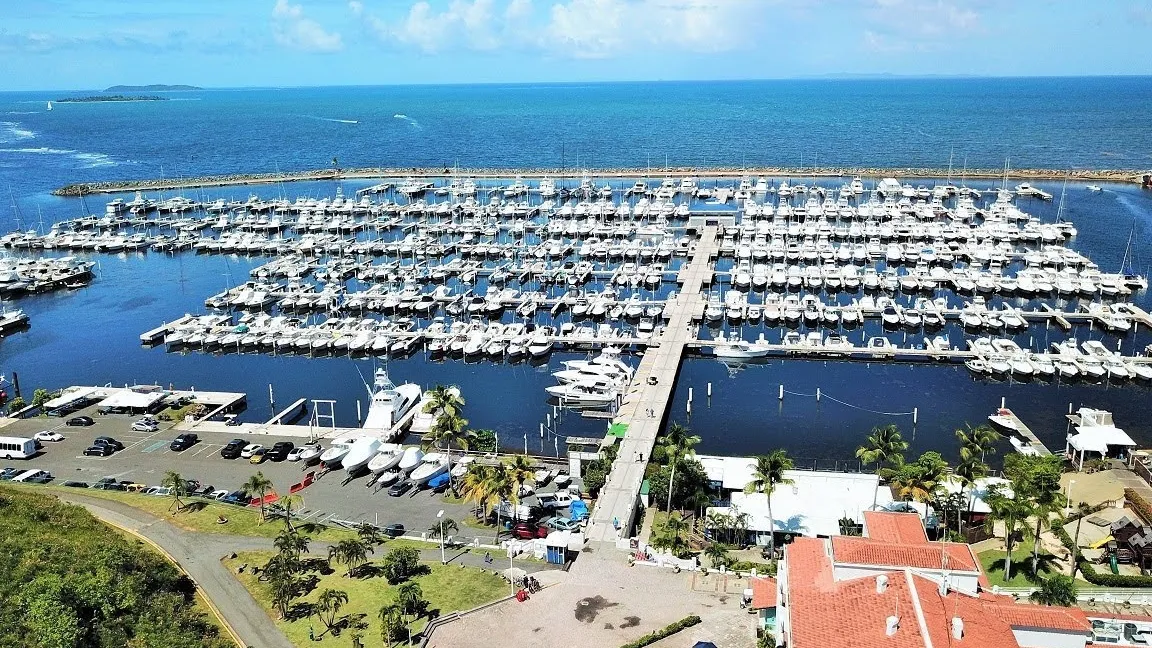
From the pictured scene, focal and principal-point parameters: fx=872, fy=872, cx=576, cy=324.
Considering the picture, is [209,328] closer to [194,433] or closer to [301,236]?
[194,433]

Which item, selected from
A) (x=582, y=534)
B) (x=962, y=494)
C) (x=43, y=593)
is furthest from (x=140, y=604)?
(x=962, y=494)

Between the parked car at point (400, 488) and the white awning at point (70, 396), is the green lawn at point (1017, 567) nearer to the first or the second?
the parked car at point (400, 488)

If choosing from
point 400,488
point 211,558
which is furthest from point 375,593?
point 400,488

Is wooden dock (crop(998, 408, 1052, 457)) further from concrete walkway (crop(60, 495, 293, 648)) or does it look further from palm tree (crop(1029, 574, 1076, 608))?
concrete walkway (crop(60, 495, 293, 648))

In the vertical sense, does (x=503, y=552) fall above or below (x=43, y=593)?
below

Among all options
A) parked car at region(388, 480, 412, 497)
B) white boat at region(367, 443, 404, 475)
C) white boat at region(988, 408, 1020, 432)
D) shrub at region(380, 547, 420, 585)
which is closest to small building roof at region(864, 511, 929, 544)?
shrub at region(380, 547, 420, 585)

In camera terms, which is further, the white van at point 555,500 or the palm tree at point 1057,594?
the white van at point 555,500

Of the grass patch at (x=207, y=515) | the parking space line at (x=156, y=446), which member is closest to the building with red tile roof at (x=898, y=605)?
the grass patch at (x=207, y=515)
